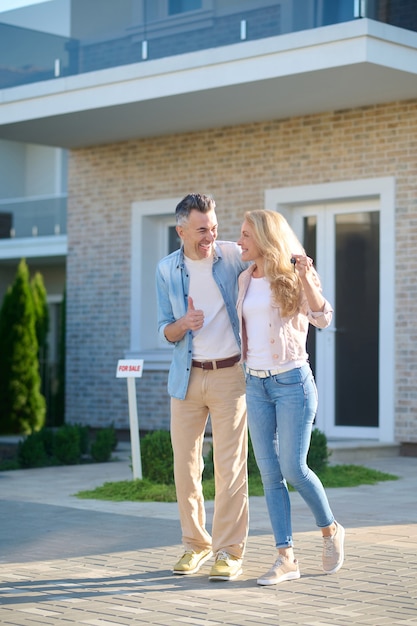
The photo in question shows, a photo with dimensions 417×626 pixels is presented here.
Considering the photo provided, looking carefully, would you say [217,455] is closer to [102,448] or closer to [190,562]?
[190,562]

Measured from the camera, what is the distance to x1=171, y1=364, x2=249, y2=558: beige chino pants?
6.09 metres

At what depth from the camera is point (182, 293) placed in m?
6.21

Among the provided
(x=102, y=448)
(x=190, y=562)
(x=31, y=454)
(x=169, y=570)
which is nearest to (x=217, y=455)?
(x=190, y=562)

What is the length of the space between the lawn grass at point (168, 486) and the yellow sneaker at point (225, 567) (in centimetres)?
308

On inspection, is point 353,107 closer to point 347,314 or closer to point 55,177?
point 347,314

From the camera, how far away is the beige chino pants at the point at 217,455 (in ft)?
20.0

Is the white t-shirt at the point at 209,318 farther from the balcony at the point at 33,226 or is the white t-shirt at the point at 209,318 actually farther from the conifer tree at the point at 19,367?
the balcony at the point at 33,226

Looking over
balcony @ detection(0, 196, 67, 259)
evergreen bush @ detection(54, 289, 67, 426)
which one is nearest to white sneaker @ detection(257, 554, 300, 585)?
evergreen bush @ detection(54, 289, 67, 426)

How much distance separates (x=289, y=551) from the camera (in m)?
5.93

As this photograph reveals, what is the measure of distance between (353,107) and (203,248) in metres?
7.42

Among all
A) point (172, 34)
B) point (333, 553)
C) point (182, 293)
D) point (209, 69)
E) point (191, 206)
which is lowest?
point (333, 553)

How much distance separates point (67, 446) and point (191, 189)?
423 centimetres

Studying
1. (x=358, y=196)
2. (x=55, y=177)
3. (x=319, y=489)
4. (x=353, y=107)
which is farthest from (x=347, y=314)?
(x=55, y=177)

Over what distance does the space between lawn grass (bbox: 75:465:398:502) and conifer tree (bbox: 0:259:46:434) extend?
8056 mm
